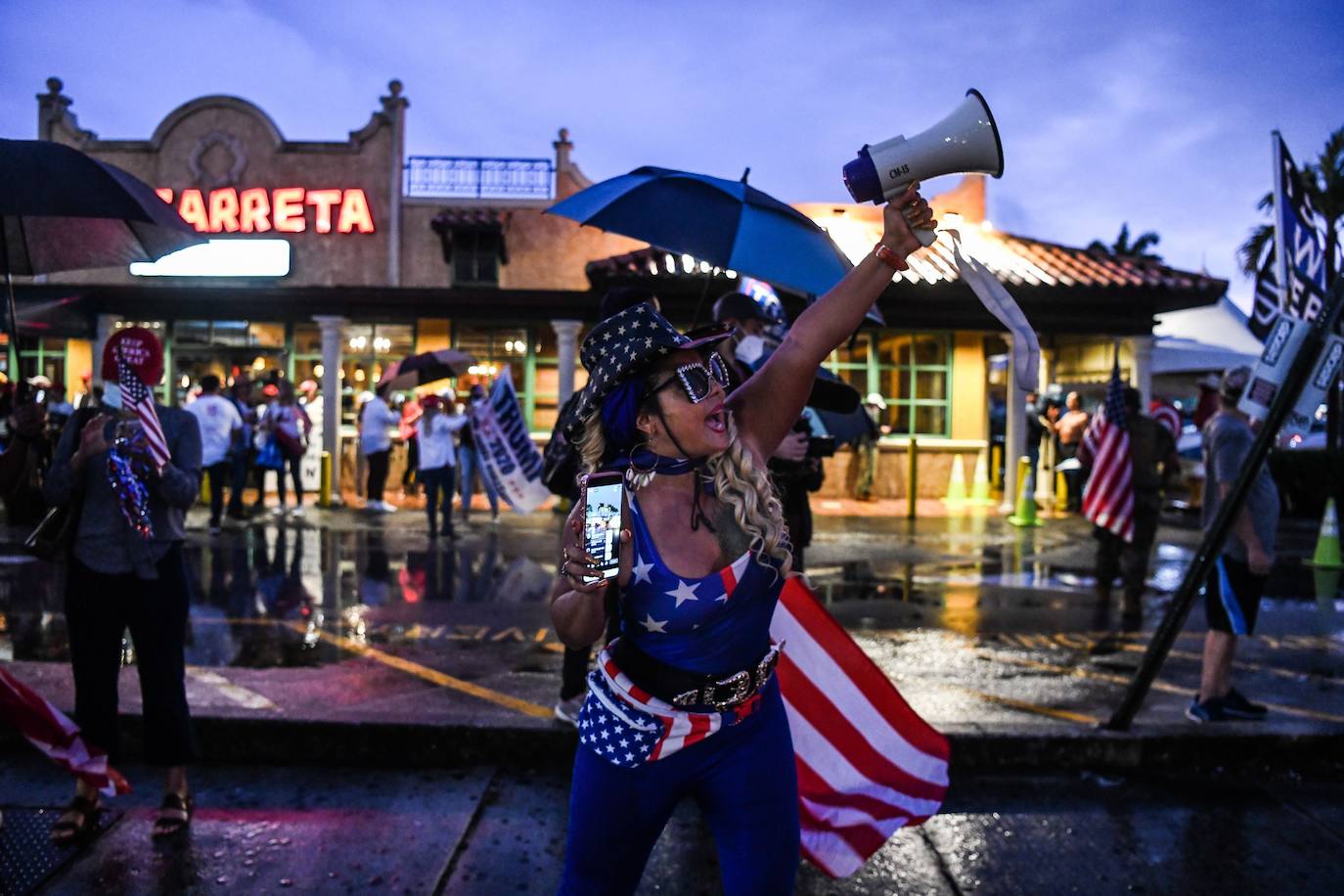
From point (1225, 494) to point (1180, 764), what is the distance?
4.40ft

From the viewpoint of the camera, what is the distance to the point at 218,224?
64.8ft

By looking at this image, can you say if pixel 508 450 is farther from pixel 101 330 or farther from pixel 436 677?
pixel 101 330

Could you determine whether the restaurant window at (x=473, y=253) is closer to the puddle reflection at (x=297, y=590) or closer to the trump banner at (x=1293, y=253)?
the puddle reflection at (x=297, y=590)

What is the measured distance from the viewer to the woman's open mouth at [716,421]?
234cm

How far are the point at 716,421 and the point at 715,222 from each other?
6.14 ft

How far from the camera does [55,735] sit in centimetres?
381

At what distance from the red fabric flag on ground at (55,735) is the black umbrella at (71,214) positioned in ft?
5.12

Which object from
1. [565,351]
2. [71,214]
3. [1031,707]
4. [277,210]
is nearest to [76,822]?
[71,214]

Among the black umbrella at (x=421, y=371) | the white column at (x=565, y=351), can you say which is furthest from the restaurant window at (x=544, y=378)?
the black umbrella at (x=421, y=371)

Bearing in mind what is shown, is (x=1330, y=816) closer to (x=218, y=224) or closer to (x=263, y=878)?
(x=263, y=878)

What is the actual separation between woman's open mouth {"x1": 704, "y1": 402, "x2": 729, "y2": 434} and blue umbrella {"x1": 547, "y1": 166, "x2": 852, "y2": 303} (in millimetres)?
1596

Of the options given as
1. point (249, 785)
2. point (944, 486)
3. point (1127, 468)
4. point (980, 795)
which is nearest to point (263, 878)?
point (249, 785)

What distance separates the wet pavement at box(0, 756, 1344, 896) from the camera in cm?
372

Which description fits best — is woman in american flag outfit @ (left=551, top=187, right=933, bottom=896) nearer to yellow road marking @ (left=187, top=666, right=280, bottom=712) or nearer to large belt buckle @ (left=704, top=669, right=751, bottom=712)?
large belt buckle @ (left=704, top=669, right=751, bottom=712)
